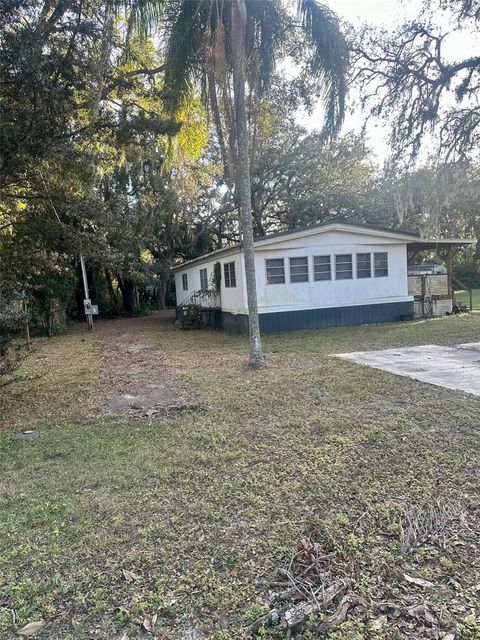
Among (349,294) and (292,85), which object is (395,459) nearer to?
(292,85)

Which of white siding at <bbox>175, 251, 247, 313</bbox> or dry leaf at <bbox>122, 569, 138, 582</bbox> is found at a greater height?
white siding at <bbox>175, 251, 247, 313</bbox>

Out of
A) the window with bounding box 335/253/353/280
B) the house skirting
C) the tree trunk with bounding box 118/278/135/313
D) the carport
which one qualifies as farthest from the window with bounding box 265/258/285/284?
the tree trunk with bounding box 118/278/135/313

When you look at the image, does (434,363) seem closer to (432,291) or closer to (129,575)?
(129,575)

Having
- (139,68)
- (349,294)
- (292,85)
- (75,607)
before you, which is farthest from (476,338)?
(75,607)

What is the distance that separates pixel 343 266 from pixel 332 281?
1.98 feet

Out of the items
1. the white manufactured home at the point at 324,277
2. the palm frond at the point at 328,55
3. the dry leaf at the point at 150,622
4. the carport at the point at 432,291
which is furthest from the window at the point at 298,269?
the dry leaf at the point at 150,622

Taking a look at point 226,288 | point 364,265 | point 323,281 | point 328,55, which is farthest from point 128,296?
point 328,55

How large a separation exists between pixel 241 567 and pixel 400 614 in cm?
82

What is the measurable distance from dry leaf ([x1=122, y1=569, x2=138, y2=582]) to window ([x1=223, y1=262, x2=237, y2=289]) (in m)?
11.7

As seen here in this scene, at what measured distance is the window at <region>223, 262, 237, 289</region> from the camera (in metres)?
14.0

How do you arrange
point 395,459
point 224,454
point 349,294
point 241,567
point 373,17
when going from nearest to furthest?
point 241,567
point 395,459
point 224,454
point 373,17
point 349,294

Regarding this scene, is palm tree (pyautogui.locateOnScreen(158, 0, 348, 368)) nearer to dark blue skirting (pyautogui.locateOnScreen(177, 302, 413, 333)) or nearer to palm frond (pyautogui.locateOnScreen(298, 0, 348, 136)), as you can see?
palm frond (pyautogui.locateOnScreen(298, 0, 348, 136))

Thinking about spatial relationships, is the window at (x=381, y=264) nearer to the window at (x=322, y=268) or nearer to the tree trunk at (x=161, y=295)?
the window at (x=322, y=268)

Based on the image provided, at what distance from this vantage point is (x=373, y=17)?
383 inches
